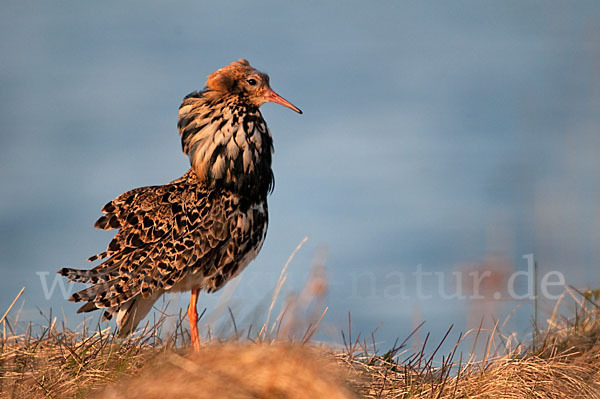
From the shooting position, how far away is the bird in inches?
257

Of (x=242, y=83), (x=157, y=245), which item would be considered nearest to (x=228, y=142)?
(x=242, y=83)

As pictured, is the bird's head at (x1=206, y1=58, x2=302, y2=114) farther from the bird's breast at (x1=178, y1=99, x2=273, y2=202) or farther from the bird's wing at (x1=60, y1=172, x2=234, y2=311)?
the bird's wing at (x1=60, y1=172, x2=234, y2=311)

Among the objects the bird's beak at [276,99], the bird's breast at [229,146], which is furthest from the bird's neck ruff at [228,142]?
the bird's beak at [276,99]

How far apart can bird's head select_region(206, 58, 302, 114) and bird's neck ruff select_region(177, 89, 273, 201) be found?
3.0 inches

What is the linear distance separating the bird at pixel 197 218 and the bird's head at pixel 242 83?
0.01 meters

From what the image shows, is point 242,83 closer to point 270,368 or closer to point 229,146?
point 229,146

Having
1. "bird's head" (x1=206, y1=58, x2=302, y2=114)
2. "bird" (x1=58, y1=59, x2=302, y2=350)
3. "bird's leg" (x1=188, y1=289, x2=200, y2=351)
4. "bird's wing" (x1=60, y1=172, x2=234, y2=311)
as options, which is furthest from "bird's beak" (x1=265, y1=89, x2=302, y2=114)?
"bird's leg" (x1=188, y1=289, x2=200, y2=351)

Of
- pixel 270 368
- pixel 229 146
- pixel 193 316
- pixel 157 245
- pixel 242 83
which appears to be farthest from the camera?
pixel 242 83

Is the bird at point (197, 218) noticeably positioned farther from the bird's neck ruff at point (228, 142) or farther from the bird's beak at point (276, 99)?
the bird's beak at point (276, 99)

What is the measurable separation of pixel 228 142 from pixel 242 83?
765mm

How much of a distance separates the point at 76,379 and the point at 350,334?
2336 mm

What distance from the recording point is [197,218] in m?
6.66

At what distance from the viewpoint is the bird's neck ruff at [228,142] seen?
6.92 m

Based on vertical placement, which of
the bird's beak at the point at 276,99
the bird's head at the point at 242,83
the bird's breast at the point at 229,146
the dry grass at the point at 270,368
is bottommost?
the dry grass at the point at 270,368
